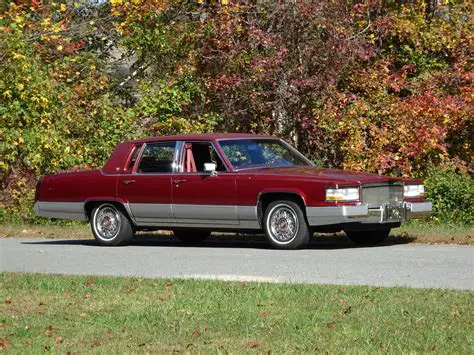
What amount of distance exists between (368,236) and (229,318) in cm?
775

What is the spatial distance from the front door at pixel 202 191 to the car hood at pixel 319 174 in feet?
1.24

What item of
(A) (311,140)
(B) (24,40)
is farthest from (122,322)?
(B) (24,40)

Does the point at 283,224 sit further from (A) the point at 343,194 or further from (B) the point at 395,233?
(B) the point at 395,233

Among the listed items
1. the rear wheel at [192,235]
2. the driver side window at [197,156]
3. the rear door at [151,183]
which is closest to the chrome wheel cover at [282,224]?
the driver side window at [197,156]

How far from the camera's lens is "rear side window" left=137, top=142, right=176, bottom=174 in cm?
1692

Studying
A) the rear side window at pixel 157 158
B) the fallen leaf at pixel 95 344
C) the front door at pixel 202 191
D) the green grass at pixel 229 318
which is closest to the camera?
the green grass at pixel 229 318

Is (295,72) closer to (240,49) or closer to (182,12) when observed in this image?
(240,49)

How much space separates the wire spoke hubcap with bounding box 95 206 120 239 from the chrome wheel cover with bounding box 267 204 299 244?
2659 millimetres

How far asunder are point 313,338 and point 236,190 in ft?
26.3

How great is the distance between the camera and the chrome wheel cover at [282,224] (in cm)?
1551

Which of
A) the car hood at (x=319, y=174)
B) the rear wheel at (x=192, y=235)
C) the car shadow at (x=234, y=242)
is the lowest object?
the car shadow at (x=234, y=242)

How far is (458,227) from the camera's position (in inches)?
735

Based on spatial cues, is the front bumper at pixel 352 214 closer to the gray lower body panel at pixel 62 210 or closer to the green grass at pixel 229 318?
the gray lower body panel at pixel 62 210

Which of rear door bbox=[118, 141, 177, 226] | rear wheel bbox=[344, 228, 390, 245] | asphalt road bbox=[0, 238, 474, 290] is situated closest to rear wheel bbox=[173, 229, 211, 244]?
asphalt road bbox=[0, 238, 474, 290]
